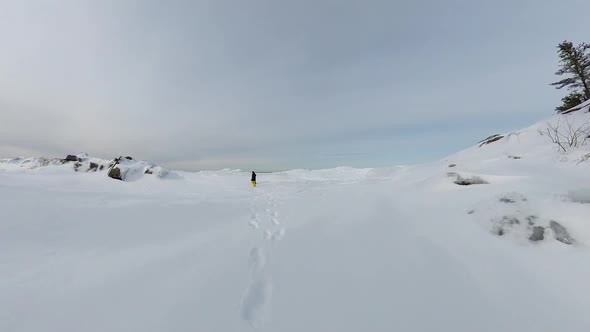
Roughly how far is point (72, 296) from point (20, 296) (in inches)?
21.3

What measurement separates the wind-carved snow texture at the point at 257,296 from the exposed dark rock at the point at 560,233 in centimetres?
441

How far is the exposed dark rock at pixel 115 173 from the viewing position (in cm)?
1457

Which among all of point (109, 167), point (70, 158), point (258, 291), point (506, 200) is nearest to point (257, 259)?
point (258, 291)

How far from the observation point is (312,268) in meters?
3.34

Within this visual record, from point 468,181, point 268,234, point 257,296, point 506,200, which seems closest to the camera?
point 257,296

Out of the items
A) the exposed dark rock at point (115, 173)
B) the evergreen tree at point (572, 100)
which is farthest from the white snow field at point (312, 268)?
the evergreen tree at point (572, 100)

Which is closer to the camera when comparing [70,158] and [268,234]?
[268,234]

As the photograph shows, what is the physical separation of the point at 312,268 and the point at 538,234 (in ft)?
12.1

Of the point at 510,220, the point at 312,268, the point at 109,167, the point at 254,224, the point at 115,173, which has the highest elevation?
the point at 109,167

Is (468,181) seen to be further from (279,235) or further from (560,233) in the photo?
(279,235)

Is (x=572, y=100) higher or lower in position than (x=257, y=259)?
higher

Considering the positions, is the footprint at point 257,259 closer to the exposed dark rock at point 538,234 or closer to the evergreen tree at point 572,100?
the exposed dark rock at point 538,234

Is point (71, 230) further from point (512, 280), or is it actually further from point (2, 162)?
point (2, 162)

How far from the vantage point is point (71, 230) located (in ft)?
14.0
